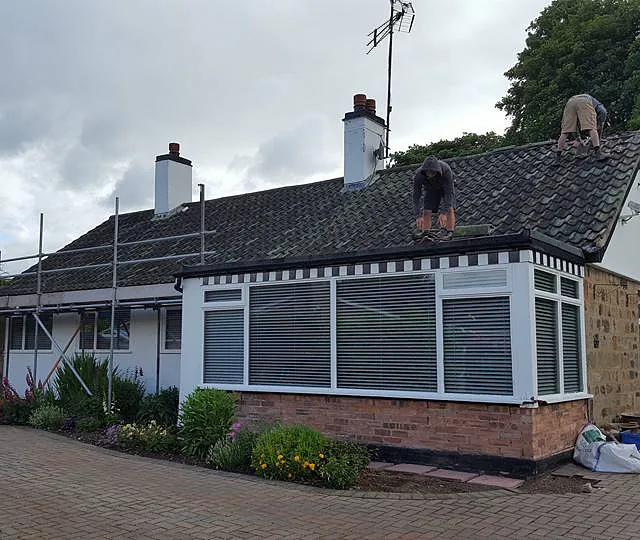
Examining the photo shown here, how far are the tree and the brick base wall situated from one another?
1876cm

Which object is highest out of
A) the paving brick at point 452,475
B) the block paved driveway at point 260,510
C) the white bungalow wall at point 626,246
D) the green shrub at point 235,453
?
the white bungalow wall at point 626,246

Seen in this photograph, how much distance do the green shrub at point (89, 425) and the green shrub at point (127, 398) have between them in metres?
0.71

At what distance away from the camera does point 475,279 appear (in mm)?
8547

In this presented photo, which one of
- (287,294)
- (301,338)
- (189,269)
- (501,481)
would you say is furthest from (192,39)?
(501,481)

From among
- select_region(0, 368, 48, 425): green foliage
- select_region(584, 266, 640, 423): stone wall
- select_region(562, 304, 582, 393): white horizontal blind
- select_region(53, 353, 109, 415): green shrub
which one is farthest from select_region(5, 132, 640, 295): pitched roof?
select_region(0, 368, 48, 425): green foliage

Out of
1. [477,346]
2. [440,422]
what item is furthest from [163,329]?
[477,346]

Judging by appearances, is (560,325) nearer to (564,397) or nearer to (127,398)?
(564,397)

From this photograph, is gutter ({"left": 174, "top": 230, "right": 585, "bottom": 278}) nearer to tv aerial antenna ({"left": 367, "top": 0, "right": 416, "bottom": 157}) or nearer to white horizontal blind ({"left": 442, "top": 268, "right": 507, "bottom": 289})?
white horizontal blind ({"left": 442, "top": 268, "right": 507, "bottom": 289})

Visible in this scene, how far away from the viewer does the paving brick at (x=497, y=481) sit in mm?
7707

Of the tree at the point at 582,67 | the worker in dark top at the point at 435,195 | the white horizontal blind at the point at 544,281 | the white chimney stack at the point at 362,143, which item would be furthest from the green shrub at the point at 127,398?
the tree at the point at 582,67

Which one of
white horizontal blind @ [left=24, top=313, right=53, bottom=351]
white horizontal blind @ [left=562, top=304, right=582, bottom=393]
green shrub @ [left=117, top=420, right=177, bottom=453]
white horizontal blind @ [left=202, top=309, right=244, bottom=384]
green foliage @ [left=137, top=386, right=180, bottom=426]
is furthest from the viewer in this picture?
white horizontal blind @ [left=24, top=313, right=53, bottom=351]

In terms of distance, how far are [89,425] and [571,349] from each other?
25.9 feet

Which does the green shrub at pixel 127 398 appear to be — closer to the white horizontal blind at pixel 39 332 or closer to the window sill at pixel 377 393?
the window sill at pixel 377 393

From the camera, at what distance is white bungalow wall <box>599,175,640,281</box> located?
1052 centimetres
